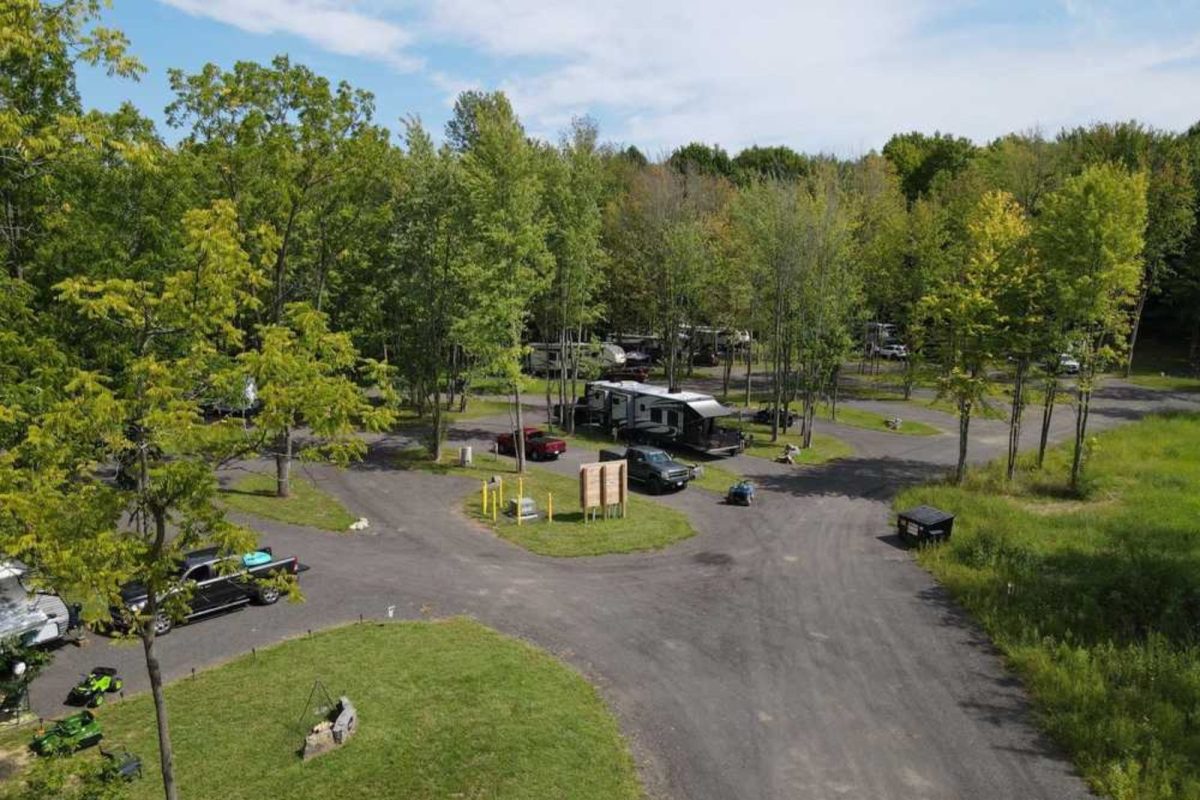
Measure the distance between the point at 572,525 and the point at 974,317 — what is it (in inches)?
785

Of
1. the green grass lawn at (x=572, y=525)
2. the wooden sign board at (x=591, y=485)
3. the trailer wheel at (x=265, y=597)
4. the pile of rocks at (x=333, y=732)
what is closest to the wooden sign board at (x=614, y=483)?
the wooden sign board at (x=591, y=485)

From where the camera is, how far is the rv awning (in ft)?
124

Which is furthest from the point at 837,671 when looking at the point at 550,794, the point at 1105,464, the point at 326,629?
the point at 1105,464

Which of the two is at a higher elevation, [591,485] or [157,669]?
[157,669]

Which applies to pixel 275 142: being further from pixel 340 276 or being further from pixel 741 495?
pixel 741 495

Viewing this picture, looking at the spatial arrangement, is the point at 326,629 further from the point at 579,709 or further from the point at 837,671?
the point at 837,671

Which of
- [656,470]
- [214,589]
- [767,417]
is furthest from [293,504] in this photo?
[767,417]

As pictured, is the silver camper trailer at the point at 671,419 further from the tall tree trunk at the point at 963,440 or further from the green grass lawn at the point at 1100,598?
the tall tree trunk at the point at 963,440

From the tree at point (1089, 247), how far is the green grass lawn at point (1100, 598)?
361cm

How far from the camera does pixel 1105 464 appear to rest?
35.3 metres

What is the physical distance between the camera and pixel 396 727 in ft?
46.4

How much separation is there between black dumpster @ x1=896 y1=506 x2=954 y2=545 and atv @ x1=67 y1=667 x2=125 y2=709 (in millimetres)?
22868

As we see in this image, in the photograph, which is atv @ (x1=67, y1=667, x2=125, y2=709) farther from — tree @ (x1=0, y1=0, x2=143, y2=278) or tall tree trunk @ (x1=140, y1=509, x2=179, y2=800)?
tree @ (x1=0, y1=0, x2=143, y2=278)

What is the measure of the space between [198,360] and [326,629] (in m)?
10.6
